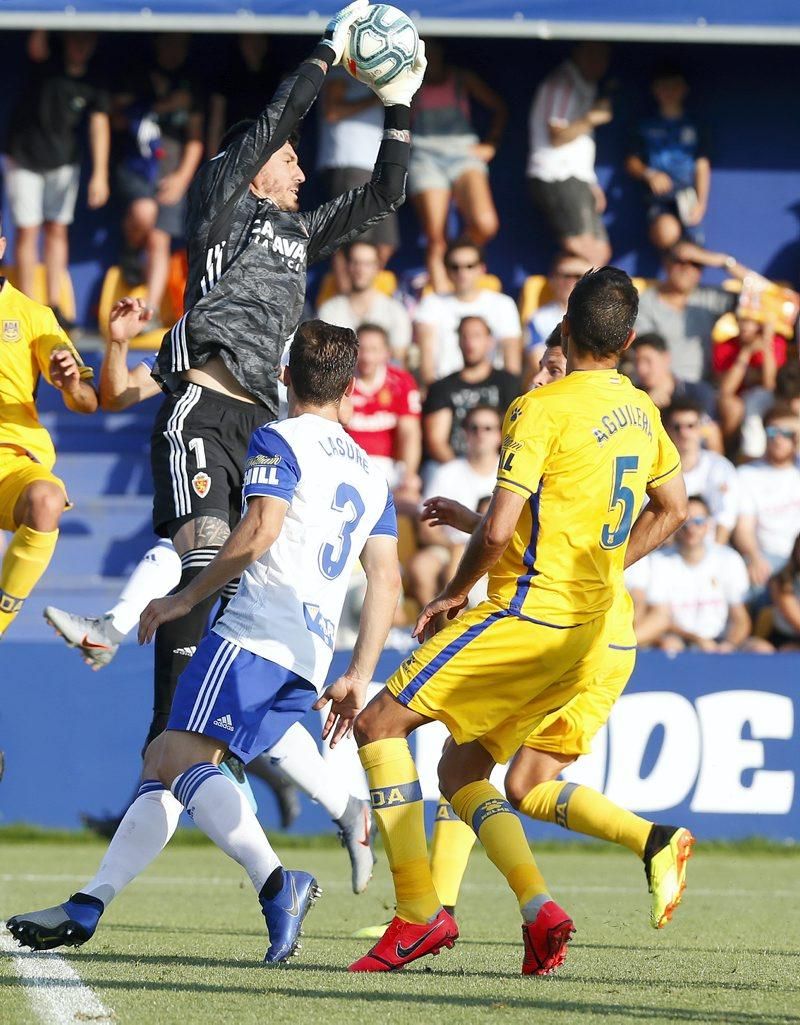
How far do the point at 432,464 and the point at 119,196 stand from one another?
414 centimetres

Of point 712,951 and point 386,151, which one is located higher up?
point 386,151

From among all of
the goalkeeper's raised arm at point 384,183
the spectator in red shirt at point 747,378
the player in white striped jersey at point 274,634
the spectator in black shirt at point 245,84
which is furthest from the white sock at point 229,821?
the spectator in black shirt at point 245,84

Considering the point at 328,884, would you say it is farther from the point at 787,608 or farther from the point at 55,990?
the point at 787,608

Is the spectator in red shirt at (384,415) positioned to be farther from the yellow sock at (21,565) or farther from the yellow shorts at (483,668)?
the yellow shorts at (483,668)

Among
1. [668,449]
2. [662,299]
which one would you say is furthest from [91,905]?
[662,299]

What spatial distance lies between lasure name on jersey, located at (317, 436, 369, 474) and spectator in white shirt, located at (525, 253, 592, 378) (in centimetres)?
768

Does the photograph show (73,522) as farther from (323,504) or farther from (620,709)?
(323,504)

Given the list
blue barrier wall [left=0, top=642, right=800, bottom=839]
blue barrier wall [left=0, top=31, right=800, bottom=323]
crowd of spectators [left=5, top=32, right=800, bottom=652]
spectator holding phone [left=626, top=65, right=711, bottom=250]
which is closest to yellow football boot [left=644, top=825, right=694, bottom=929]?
blue barrier wall [left=0, top=642, right=800, bottom=839]

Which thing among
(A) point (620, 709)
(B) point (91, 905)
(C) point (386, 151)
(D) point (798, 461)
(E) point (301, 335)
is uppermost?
(C) point (386, 151)

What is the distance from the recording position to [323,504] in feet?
15.5

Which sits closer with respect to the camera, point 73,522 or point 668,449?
point 668,449

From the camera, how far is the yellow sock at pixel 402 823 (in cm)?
463

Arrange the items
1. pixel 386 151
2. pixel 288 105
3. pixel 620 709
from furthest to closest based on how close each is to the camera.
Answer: pixel 620 709 < pixel 386 151 < pixel 288 105

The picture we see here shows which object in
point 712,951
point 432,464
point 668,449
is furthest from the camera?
point 432,464
